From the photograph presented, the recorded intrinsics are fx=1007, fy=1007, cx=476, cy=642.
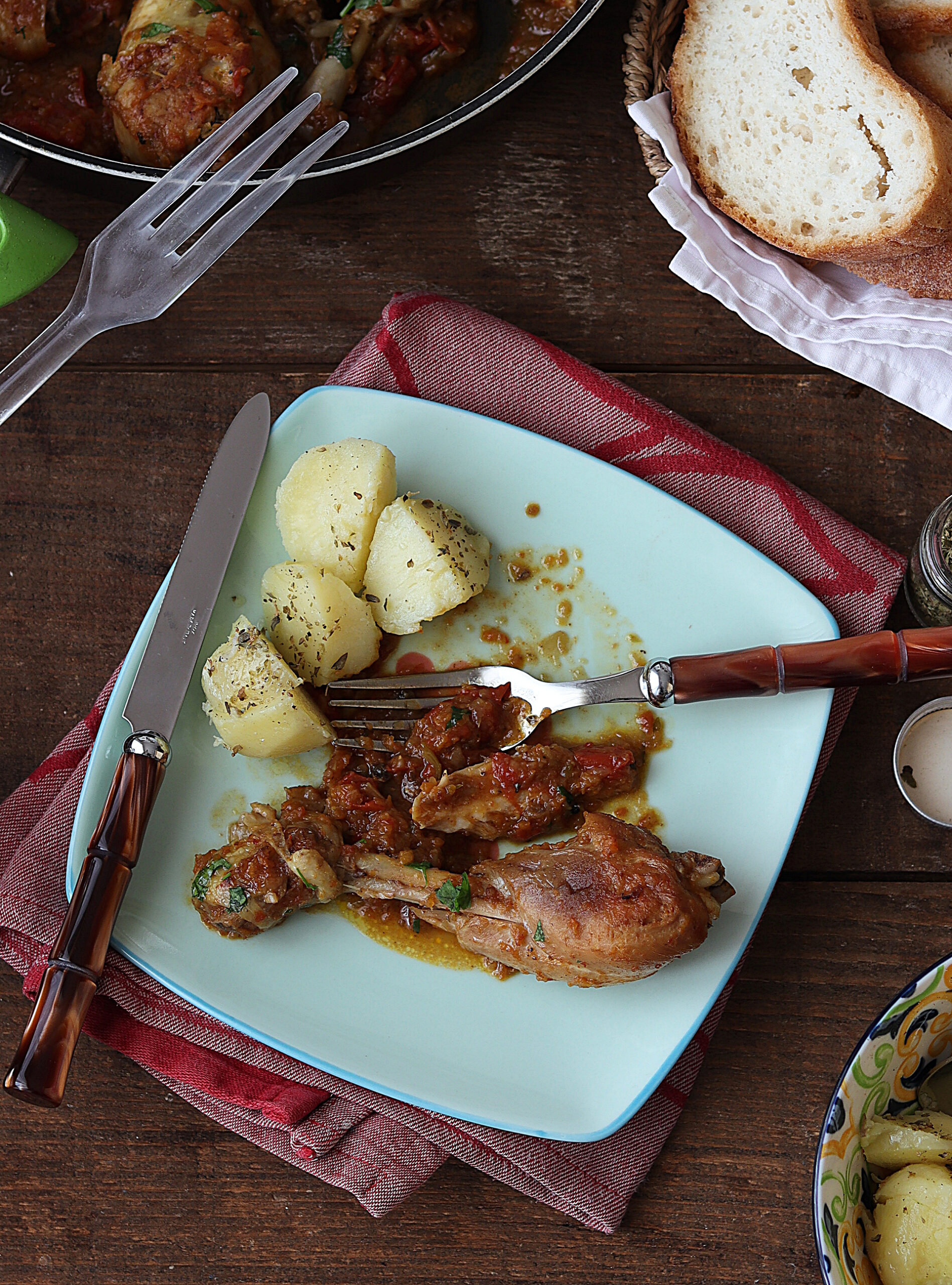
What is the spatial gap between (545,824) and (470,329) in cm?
132

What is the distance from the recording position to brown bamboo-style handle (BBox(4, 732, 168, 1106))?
2.21m

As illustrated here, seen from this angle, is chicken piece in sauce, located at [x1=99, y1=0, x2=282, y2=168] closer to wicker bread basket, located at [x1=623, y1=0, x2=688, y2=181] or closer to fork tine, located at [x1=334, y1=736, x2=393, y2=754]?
wicker bread basket, located at [x1=623, y1=0, x2=688, y2=181]

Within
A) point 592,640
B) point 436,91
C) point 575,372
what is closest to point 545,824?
point 592,640

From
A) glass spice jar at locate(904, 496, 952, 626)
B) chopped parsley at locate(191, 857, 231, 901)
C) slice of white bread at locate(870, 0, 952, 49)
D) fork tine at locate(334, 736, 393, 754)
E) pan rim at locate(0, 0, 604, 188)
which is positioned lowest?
glass spice jar at locate(904, 496, 952, 626)

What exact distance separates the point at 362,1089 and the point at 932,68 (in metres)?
2.93

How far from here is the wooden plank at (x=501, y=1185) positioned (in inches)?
102

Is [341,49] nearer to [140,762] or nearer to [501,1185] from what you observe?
[140,762]

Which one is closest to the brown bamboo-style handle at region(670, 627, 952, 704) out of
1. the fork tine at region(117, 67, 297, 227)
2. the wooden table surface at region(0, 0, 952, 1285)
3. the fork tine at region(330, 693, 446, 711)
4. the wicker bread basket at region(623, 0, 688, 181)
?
the wooden table surface at region(0, 0, 952, 1285)

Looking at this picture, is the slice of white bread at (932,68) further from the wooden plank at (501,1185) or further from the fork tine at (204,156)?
the wooden plank at (501,1185)

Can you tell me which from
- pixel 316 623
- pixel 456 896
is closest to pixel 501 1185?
pixel 456 896

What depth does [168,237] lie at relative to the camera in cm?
243

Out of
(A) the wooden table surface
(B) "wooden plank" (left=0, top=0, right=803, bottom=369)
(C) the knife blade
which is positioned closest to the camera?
Result: (C) the knife blade

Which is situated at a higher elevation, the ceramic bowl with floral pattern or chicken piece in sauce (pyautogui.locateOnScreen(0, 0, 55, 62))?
chicken piece in sauce (pyautogui.locateOnScreen(0, 0, 55, 62))

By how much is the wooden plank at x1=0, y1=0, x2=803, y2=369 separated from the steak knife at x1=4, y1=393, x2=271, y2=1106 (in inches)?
16.5
